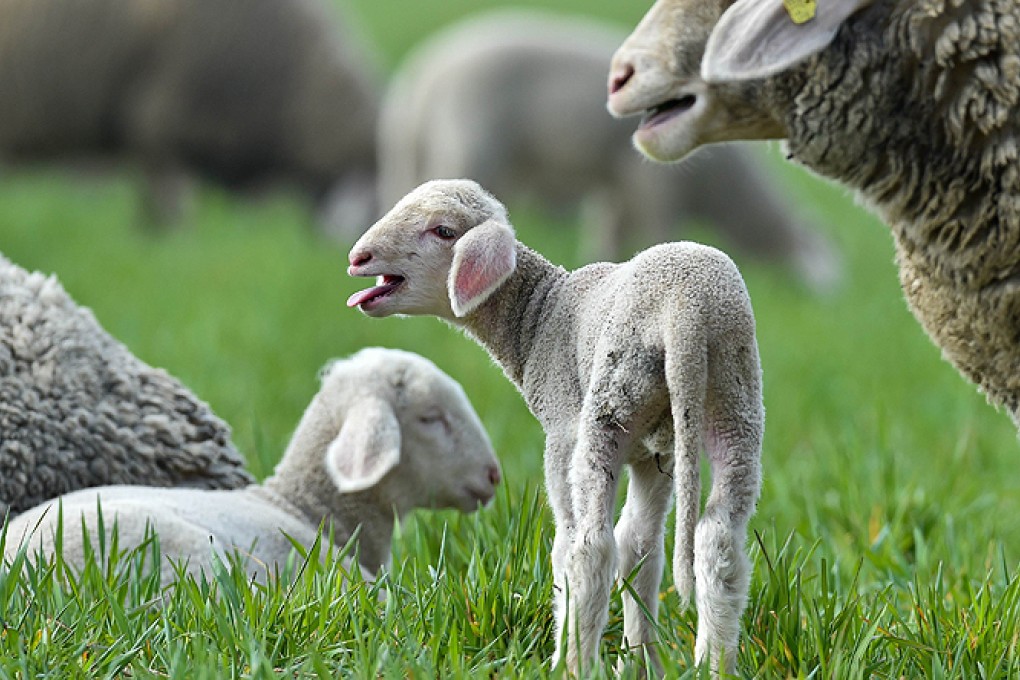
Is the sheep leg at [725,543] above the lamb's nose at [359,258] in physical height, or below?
below

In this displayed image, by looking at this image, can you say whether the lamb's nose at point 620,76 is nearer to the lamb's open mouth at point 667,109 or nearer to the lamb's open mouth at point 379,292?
the lamb's open mouth at point 667,109

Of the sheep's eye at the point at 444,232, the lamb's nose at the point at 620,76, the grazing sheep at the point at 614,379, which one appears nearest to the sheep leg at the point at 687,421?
the grazing sheep at the point at 614,379

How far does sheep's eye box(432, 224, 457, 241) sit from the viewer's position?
106 inches

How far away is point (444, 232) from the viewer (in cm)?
271

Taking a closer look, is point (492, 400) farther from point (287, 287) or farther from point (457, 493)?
point (287, 287)

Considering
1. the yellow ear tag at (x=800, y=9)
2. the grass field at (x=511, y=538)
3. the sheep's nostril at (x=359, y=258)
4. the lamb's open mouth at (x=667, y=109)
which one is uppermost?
the yellow ear tag at (x=800, y=9)

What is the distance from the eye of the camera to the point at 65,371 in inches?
146

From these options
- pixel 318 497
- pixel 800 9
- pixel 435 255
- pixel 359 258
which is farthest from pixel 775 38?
pixel 318 497

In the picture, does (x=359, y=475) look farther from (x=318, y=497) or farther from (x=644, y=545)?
(x=644, y=545)

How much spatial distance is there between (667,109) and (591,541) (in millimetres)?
1387

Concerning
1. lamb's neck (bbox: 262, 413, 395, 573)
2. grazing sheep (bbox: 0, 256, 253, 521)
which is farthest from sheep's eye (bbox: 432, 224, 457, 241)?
grazing sheep (bbox: 0, 256, 253, 521)

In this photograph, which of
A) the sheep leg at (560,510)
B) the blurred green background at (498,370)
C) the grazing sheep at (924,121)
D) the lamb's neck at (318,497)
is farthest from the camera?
the blurred green background at (498,370)

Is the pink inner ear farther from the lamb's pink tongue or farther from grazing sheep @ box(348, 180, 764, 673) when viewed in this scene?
the lamb's pink tongue

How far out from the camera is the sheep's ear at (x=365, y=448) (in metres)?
3.49
